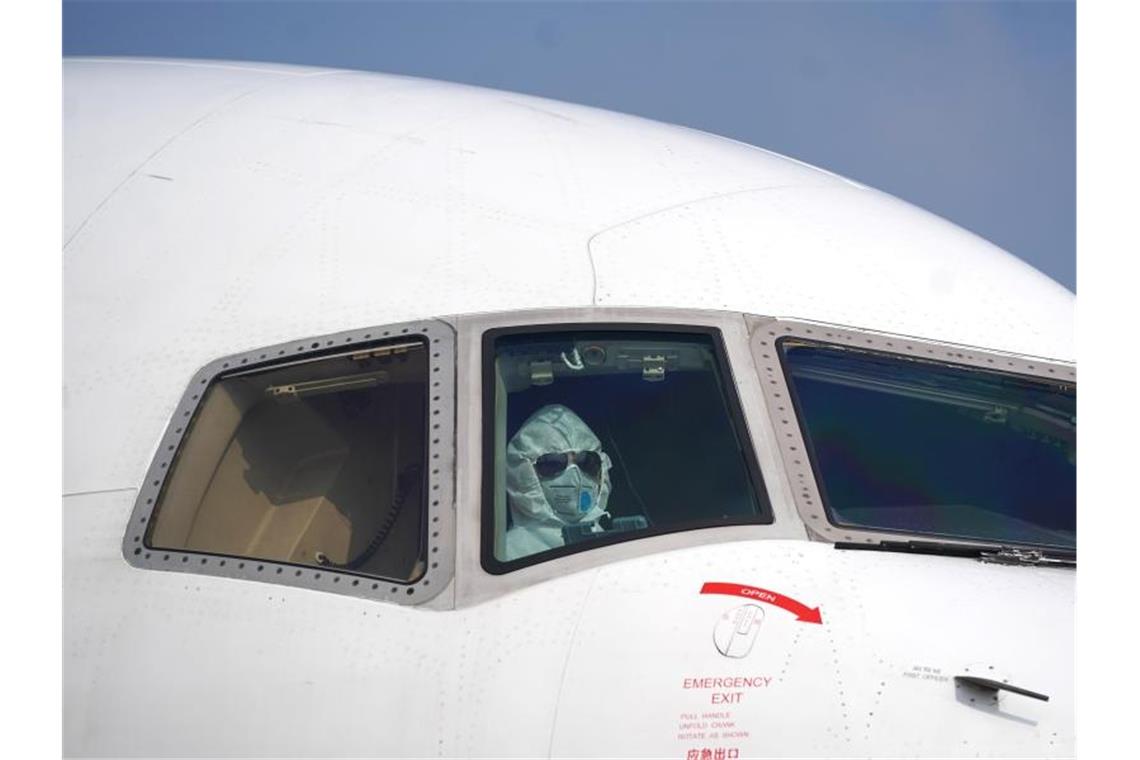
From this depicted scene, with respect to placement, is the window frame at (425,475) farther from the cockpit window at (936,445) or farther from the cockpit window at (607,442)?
the cockpit window at (936,445)

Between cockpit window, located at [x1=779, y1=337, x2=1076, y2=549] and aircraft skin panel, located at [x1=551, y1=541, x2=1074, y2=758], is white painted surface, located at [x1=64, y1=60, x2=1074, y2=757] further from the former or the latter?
cockpit window, located at [x1=779, y1=337, x2=1076, y2=549]

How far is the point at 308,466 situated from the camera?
627cm

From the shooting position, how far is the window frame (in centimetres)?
562

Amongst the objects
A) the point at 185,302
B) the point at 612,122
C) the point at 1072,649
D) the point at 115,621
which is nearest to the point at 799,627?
the point at 1072,649

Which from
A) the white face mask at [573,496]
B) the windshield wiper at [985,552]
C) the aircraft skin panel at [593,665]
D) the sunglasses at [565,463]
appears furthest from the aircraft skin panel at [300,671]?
the windshield wiper at [985,552]

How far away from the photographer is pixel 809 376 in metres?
6.36

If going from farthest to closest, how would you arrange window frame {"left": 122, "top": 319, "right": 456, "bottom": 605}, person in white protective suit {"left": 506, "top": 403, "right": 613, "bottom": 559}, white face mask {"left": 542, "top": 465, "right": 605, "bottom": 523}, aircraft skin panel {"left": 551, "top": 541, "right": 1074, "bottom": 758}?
white face mask {"left": 542, "top": 465, "right": 605, "bottom": 523} < person in white protective suit {"left": 506, "top": 403, "right": 613, "bottom": 559} < window frame {"left": 122, "top": 319, "right": 456, "bottom": 605} < aircraft skin panel {"left": 551, "top": 541, "right": 1074, "bottom": 758}

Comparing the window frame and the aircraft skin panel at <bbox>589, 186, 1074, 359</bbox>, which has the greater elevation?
the aircraft skin panel at <bbox>589, 186, 1074, 359</bbox>

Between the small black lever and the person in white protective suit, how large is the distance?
1646 millimetres

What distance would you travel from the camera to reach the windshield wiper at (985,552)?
5.75m

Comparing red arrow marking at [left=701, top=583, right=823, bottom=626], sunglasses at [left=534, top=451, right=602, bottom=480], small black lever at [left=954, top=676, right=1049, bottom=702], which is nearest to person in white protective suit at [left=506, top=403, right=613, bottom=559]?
sunglasses at [left=534, top=451, right=602, bottom=480]

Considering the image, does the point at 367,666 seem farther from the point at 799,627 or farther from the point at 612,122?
the point at 612,122

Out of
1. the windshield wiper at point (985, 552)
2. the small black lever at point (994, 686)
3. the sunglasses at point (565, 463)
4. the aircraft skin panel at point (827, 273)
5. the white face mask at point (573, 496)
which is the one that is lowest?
the small black lever at point (994, 686)

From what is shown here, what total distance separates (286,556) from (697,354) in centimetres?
211
